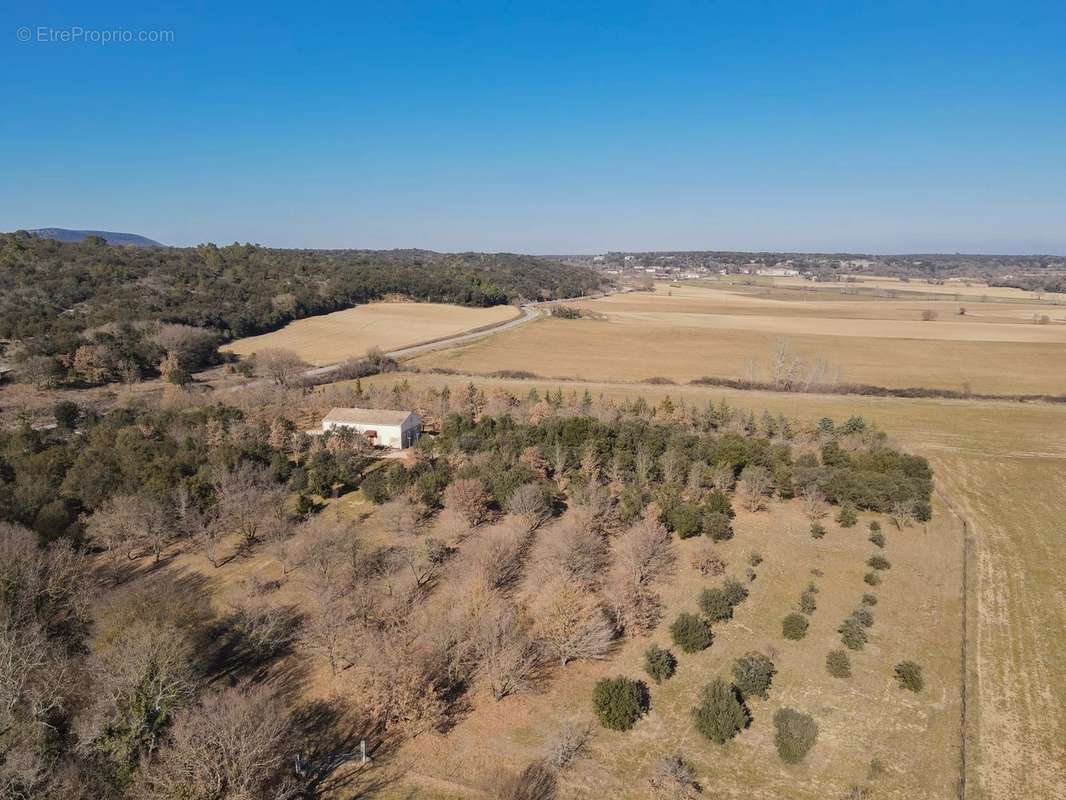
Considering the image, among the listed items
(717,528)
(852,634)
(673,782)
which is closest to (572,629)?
(673,782)

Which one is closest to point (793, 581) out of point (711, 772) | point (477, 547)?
point (711, 772)

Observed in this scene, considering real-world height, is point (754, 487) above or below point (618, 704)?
above

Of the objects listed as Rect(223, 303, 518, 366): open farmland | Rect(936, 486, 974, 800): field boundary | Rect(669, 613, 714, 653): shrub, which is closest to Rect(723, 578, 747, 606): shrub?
Rect(669, 613, 714, 653): shrub

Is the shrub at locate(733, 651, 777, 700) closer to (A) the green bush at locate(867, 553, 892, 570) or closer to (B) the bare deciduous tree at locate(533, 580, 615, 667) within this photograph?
(B) the bare deciduous tree at locate(533, 580, 615, 667)

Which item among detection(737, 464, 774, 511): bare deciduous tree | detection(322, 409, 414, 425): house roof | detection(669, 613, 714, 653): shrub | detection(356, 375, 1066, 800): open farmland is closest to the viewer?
detection(356, 375, 1066, 800): open farmland

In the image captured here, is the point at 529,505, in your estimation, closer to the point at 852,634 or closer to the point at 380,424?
the point at 852,634

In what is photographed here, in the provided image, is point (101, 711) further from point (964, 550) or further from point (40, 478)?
point (964, 550)

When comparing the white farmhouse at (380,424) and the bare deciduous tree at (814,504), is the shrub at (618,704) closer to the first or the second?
the bare deciduous tree at (814,504)
